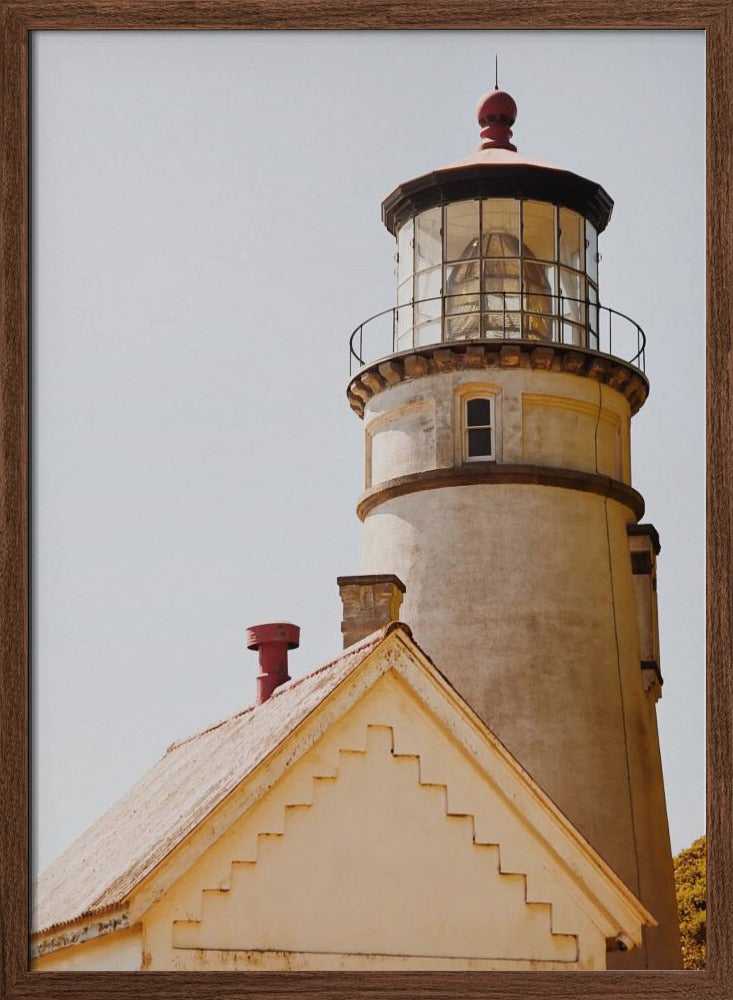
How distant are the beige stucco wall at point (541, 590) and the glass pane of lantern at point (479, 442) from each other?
10 centimetres

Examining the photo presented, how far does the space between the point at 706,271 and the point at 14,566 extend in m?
1.87

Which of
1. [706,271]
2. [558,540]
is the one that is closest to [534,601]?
[558,540]

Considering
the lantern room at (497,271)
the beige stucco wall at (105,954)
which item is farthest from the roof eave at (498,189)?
the beige stucco wall at (105,954)

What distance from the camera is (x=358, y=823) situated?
19.4ft

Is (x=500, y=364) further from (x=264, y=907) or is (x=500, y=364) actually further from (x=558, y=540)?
(x=264, y=907)

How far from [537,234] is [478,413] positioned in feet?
3.92

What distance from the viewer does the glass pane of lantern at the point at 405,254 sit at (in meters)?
10.2

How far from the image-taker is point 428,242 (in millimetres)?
12359

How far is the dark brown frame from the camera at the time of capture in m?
4.82

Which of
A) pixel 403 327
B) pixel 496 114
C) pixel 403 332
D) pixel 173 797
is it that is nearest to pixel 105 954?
pixel 173 797

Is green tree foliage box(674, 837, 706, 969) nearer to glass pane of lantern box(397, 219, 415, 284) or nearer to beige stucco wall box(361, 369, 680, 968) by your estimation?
beige stucco wall box(361, 369, 680, 968)

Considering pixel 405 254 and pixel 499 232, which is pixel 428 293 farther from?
pixel 405 254

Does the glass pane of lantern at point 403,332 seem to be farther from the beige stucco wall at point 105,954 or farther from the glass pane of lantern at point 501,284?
the beige stucco wall at point 105,954

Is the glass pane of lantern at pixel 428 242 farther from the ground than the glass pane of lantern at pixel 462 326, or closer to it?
farther from the ground
